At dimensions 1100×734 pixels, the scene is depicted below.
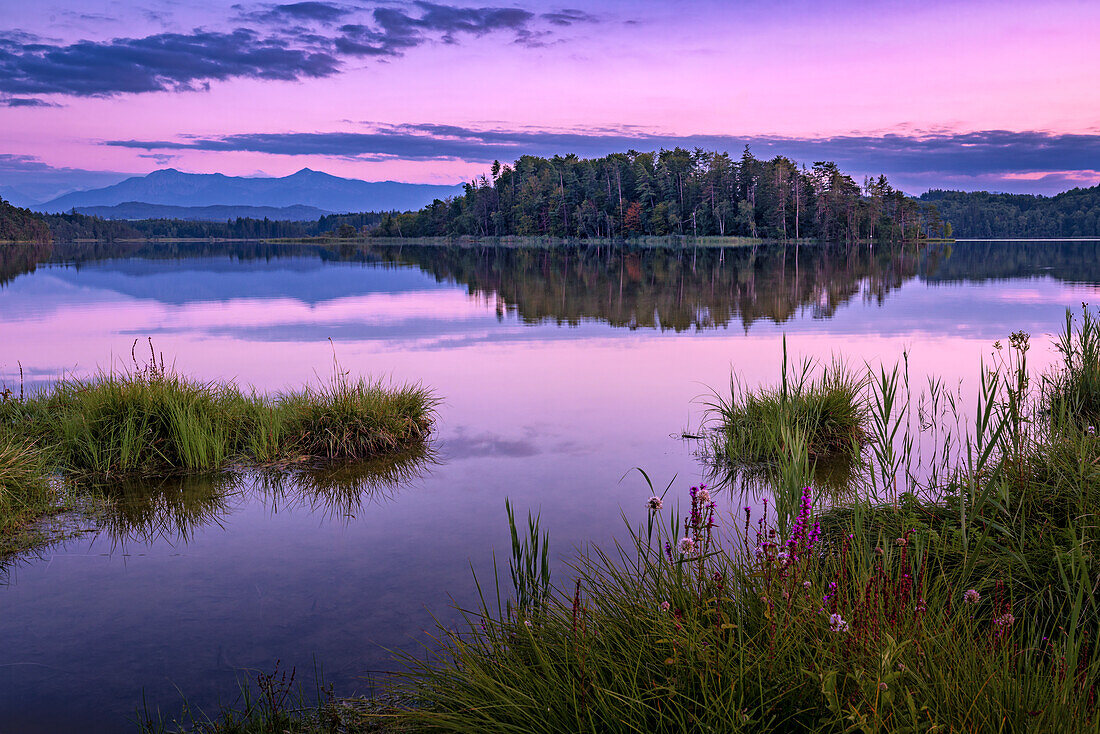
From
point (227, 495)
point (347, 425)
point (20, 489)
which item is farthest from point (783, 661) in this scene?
point (347, 425)

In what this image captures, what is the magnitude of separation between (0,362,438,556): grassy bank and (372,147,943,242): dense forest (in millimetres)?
116012

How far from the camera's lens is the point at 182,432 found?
31.6 feet

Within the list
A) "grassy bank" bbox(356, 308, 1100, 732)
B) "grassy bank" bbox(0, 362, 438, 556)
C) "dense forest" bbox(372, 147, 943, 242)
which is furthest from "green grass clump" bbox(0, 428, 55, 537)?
"dense forest" bbox(372, 147, 943, 242)

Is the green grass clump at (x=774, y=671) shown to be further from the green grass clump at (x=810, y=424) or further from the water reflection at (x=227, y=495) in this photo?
the green grass clump at (x=810, y=424)

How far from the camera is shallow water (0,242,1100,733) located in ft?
18.1

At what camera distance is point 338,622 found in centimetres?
595

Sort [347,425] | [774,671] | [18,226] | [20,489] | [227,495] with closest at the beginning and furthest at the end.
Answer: [774,671], [20,489], [227,495], [347,425], [18,226]

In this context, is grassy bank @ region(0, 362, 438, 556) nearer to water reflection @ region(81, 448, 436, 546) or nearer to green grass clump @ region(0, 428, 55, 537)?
green grass clump @ region(0, 428, 55, 537)

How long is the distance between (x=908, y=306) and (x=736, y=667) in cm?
3001

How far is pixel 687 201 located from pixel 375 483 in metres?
129

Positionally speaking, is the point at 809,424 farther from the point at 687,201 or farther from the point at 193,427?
the point at 687,201

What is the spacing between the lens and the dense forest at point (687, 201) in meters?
126

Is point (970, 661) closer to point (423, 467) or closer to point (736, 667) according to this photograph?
point (736, 667)

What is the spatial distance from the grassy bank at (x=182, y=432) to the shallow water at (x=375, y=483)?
0.63m
